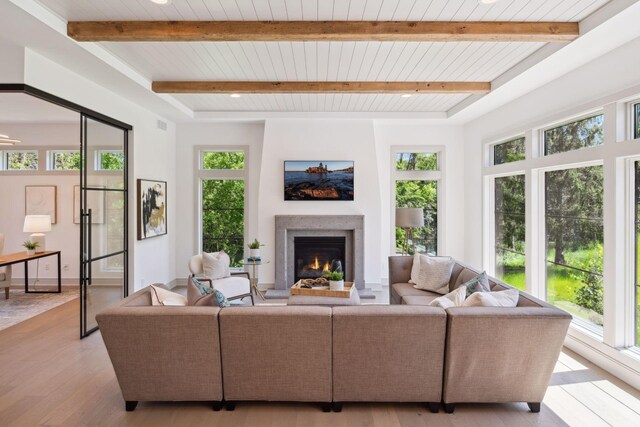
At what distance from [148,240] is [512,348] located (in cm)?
509

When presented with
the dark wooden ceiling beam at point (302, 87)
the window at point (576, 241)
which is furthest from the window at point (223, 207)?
the window at point (576, 241)

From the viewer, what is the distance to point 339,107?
5832 mm

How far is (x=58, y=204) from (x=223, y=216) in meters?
2.92

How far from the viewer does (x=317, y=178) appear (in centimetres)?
622

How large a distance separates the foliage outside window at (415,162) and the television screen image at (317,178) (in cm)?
108

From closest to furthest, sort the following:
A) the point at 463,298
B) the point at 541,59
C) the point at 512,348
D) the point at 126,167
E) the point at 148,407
A: the point at 512,348, the point at 148,407, the point at 463,298, the point at 541,59, the point at 126,167

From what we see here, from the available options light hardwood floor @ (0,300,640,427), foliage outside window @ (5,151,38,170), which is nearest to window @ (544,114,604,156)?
light hardwood floor @ (0,300,640,427)

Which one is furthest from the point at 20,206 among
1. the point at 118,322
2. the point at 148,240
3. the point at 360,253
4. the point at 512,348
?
the point at 512,348

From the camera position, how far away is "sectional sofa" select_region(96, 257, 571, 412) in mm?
2445

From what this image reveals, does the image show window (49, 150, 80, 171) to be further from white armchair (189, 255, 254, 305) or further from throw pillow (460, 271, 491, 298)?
throw pillow (460, 271, 491, 298)

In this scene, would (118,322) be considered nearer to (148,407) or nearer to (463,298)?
(148,407)

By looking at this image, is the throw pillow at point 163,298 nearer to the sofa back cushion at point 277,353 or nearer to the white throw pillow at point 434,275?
the sofa back cushion at point 277,353

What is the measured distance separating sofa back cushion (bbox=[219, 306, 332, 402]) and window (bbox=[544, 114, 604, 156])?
130 inches

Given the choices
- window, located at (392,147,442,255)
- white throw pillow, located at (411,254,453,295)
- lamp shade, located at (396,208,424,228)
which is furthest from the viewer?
window, located at (392,147,442,255)
